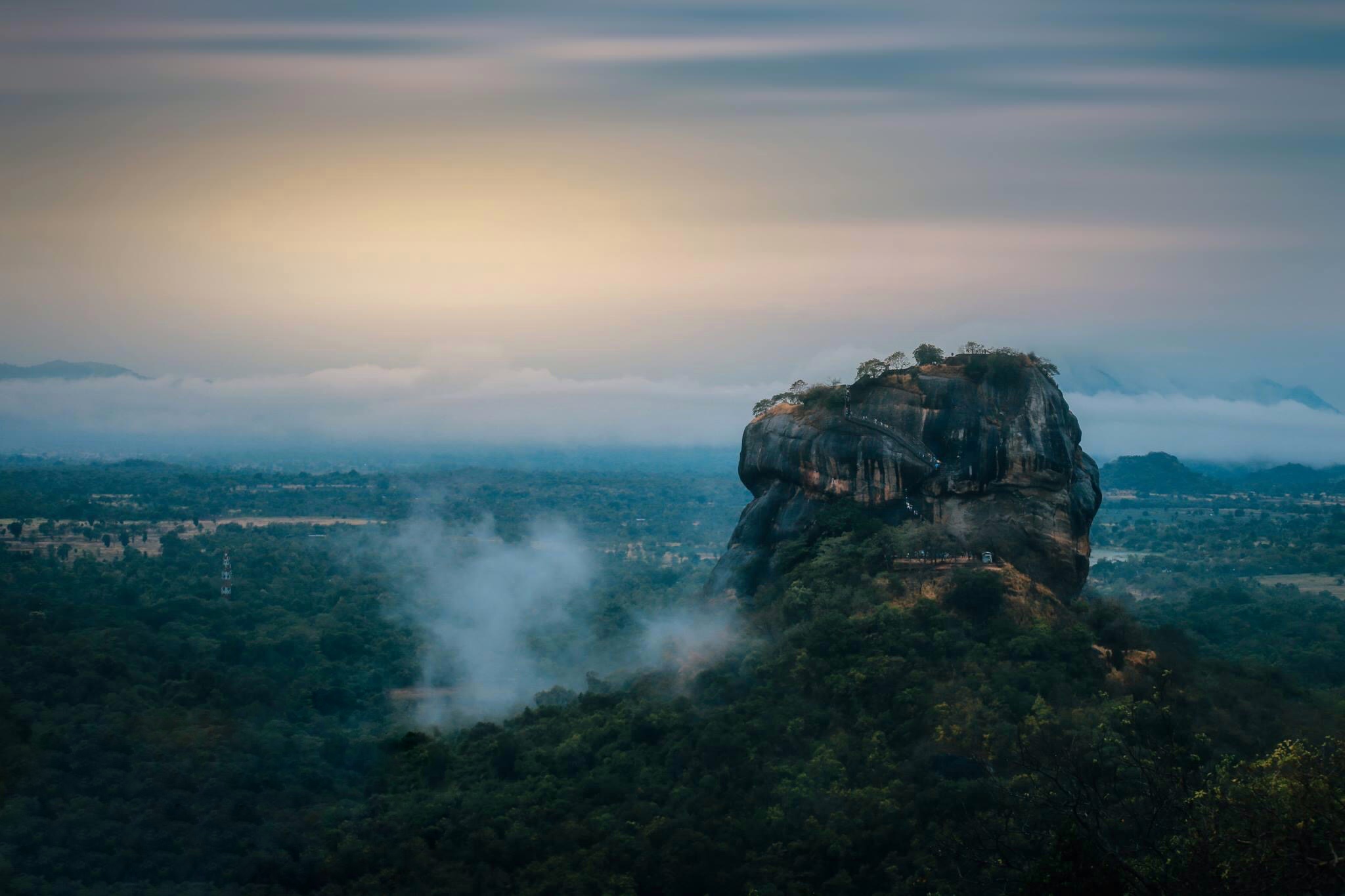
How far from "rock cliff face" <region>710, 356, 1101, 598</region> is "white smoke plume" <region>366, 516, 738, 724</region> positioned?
524cm

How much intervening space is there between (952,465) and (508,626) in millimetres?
40294

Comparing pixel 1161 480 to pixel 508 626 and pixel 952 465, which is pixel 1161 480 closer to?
pixel 508 626

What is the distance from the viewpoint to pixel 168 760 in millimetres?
46062

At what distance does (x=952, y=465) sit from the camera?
49.8 meters

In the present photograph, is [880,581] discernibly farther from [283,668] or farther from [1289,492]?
[1289,492]

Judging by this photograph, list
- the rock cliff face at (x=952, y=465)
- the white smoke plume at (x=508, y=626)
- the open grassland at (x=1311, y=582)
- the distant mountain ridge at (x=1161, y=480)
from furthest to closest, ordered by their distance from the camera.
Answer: the distant mountain ridge at (x=1161, y=480), the open grassland at (x=1311, y=582), the white smoke plume at (x=508, y=626), the rock cliff face at (x=952, y=465)

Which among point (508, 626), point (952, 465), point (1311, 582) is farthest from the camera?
point (1311, 582)

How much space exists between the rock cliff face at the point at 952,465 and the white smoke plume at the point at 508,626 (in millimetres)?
5240

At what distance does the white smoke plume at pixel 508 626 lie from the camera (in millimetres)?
58312

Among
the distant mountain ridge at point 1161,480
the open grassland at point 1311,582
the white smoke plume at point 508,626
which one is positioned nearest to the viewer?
the white smoke plume at point 508,626

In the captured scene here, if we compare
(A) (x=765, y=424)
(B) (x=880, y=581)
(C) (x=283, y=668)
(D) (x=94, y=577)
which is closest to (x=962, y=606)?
(B) (x=880, y=581)

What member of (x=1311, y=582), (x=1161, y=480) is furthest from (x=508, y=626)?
(x=1161, y=480)

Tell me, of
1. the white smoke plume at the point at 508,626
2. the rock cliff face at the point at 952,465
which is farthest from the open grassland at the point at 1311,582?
the rock cliff face at the point at 952,465

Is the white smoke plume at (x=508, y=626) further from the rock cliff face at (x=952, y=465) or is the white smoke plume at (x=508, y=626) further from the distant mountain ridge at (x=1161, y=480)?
the distant mountain ridge at (x=1161, y=480)
